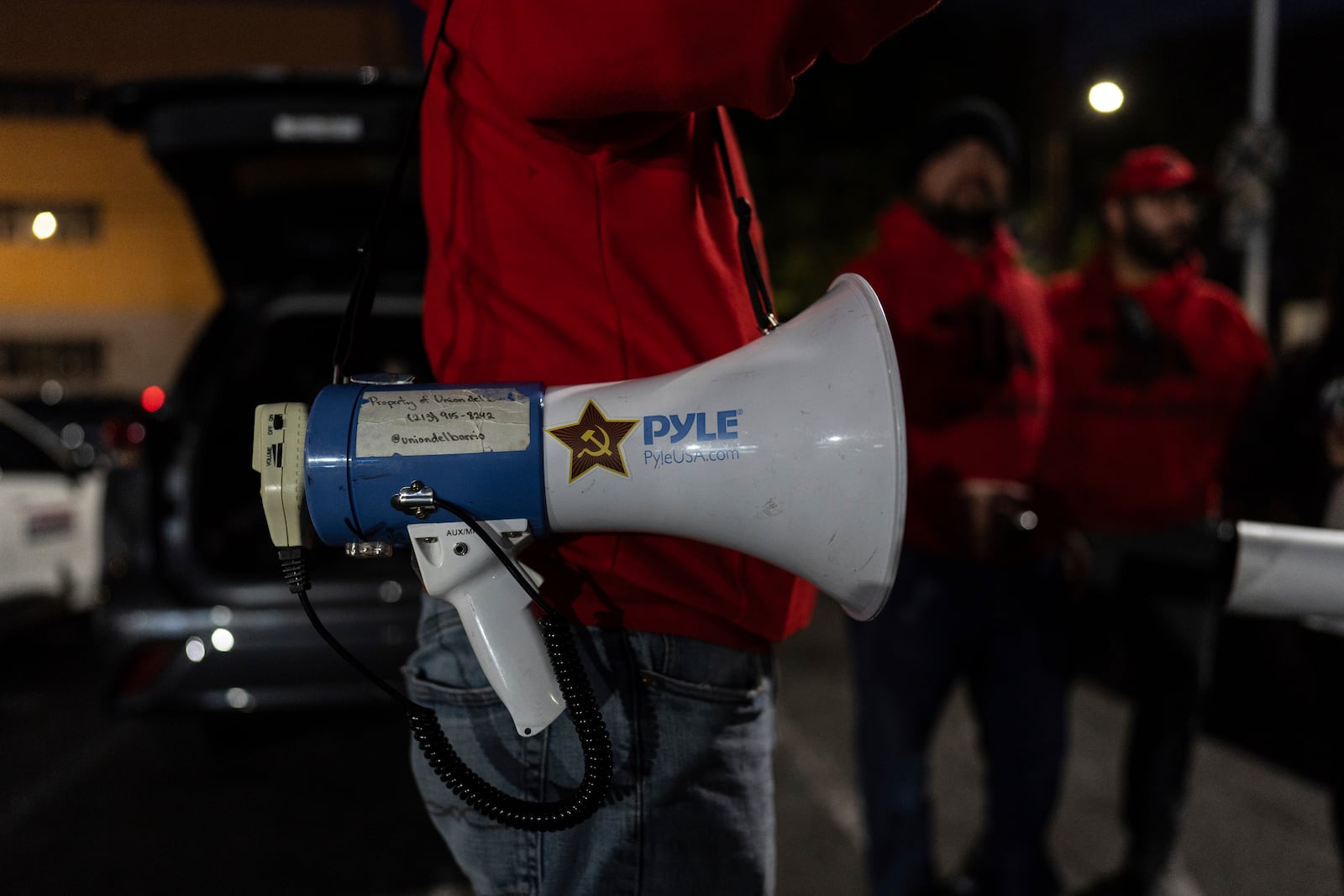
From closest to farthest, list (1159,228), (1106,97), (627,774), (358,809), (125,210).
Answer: (627,774) → (1159,228) → (1106,97) → (358,809) → (125,210)

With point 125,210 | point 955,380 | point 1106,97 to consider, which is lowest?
point 955,380

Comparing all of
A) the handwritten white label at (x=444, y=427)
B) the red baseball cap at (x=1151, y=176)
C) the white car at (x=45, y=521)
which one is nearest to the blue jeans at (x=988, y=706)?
the red baseball cap at (x=1151, y=176)

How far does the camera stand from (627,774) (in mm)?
986

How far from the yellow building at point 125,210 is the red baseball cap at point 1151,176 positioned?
145 inches

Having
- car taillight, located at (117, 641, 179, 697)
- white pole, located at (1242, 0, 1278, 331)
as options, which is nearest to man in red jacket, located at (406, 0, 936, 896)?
car taillight, located at (117, 641, 179, 697)

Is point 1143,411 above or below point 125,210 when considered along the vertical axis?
below

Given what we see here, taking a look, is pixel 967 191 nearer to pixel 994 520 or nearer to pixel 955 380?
pixel 955 380

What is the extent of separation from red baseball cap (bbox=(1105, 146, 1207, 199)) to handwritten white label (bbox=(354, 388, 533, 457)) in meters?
2.49

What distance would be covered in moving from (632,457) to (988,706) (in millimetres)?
1673

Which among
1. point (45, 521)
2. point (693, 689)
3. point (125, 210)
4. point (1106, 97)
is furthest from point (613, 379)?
point (125, 210)

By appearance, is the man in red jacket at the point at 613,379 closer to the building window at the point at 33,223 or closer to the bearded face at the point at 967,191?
the bearded face at the point at 967,191

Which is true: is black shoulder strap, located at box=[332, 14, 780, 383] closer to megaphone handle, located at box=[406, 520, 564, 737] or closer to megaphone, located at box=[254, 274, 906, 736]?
megaphone, located at box=[254, 274, 906, 736]

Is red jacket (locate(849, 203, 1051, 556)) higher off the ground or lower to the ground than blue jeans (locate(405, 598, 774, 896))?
higher

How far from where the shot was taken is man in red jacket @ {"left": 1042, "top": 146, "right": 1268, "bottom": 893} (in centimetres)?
248
